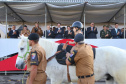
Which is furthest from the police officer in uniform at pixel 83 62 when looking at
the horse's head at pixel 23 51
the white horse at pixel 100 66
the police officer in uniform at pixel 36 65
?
the horse's head at pixel 23 51

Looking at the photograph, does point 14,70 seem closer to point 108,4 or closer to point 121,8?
point 108,4

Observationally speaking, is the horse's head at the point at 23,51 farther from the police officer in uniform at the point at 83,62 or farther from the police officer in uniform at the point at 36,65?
the police officer in uniform at the point at 83,62

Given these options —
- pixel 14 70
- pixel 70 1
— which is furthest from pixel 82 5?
pixel 14 70

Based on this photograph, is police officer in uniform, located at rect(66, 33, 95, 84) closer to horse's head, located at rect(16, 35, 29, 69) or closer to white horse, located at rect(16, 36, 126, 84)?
white horse, located at rect(16, 36, 126, 84)

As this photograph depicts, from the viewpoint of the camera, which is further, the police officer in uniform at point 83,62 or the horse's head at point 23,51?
the horse's head at point 23,51

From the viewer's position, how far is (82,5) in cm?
850

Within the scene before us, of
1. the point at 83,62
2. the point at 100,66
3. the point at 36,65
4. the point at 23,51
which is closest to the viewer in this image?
the point at 36,65

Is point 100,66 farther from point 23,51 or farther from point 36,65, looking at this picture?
point 23,51

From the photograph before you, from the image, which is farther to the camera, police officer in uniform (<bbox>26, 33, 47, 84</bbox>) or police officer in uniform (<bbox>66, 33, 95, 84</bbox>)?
police officer in uniform (<bbox>66, 33, 95, 84</bbox>)

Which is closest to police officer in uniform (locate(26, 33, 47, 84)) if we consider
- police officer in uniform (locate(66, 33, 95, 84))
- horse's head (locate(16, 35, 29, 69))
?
police officer in uniform (locate(66, 33, 95, 84))

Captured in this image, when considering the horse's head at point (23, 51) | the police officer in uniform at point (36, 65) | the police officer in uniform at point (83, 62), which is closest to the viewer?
the police officer in uniform at point (36, 65)

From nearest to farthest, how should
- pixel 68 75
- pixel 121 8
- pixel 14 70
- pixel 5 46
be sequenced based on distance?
pixel 68 75 → pixel 5 46 → pixel 14 70 → pixel 121 8

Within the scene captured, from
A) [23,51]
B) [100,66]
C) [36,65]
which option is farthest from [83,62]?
[23,51]

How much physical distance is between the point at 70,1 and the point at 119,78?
5.76 metres
